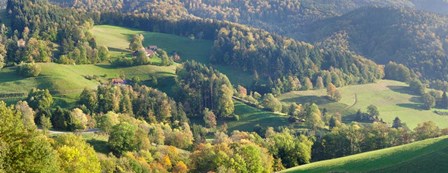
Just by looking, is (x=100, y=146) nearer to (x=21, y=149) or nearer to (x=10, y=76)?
(x=21, y=149)

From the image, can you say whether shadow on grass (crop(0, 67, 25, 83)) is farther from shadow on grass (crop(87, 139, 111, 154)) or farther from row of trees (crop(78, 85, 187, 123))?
shadow on grass (crop(87, 139, 111, 154))

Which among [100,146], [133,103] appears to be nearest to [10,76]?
[133,103]

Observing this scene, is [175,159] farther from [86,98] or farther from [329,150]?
[86,98]

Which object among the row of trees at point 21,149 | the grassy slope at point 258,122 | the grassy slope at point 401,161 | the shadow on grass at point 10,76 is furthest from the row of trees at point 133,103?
the row of trees at point 21,149

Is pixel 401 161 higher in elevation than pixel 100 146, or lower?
higher

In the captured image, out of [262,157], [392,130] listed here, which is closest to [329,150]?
[392,130]
